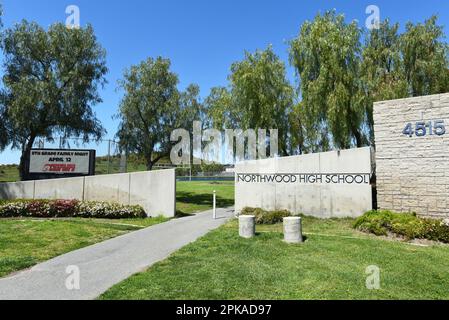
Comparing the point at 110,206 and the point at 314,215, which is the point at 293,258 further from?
the point at 110,206

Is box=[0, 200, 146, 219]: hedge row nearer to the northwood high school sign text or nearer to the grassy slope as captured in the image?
the grassy slope

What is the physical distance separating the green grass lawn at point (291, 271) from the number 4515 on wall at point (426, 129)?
447cm

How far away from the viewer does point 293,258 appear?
8.80 meters

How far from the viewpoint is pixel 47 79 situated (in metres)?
24.9

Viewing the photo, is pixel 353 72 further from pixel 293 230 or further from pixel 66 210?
pixel 66 210

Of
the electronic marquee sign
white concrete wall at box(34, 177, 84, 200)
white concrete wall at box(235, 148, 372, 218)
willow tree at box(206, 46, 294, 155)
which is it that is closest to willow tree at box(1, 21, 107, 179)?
the electronic marquee sign

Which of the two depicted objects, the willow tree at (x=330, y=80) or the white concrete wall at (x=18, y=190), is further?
the white concrete wall at (x=18, y=190)

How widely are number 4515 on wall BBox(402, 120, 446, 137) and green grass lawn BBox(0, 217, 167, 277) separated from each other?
11097mm

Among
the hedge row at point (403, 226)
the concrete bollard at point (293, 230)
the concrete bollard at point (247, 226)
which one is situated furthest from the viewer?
the concrete bollard at point (247, 226)

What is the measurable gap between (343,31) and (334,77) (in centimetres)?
289

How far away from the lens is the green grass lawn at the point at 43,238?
349 inches

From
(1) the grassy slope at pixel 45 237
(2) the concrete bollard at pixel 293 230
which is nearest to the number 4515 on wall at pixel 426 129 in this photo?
(2) the concrete bollard at pixel 293 230

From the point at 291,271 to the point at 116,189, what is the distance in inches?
522

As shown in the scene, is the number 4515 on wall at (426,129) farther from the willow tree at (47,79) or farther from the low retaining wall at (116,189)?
the willow tree at (47,79)
